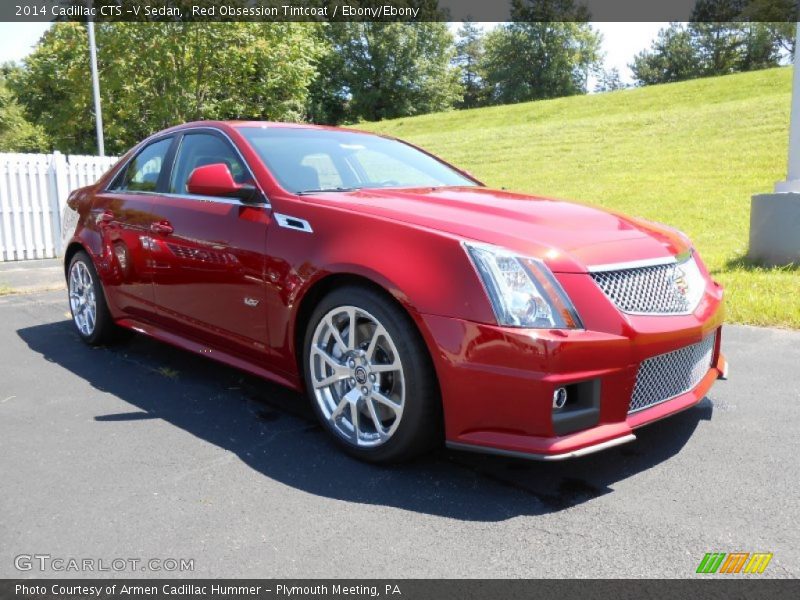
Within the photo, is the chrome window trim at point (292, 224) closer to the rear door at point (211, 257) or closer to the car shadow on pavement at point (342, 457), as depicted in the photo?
the rear door at point (211, 257)

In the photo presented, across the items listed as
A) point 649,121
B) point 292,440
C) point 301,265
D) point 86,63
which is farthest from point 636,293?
point 649,121

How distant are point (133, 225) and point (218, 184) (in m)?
1.26

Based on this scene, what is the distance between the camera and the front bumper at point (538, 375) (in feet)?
8.75

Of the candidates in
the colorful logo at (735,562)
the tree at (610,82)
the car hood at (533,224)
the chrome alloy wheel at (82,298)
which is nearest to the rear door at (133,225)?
the chrome alloy wheel at (82,298)

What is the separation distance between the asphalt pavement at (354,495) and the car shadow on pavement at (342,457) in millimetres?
11

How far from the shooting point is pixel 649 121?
25375mm

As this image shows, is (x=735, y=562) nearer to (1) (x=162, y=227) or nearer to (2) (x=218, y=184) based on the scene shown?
(2) (x=218, y=184)

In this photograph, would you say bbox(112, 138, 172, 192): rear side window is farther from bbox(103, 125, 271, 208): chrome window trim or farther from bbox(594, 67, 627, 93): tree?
bbox(594, 67, 627, 93): tree

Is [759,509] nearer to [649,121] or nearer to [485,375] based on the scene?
[485,375]

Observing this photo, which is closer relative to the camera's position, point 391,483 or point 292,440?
point 391,483

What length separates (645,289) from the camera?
298 cm

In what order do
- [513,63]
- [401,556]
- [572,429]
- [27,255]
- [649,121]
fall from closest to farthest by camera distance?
[401,556]
[572,429]
[27,255]
[649,121]
[513,63]

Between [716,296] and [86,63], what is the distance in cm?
2218

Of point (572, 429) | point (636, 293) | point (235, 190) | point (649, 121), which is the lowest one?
point (572, 429)
